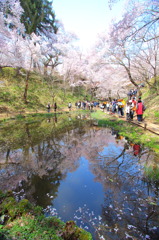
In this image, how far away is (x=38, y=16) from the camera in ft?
85.9

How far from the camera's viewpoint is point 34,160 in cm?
643

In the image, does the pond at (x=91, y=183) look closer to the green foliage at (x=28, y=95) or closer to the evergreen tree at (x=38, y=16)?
the green foliage at (x=28, y=95)

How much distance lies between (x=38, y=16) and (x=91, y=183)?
31895 mm

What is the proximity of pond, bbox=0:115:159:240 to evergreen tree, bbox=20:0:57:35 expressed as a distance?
84.9ft

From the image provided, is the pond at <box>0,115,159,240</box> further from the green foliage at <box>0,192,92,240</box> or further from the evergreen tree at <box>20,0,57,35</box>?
the evergreen tree at <box>20,0,57,35</box>

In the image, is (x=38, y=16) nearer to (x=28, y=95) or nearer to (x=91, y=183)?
(x=28, y=95)

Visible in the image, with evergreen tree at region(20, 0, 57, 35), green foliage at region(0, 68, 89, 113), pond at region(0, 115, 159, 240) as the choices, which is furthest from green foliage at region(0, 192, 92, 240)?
evergreen tree at region(20, 0, 57, 35)

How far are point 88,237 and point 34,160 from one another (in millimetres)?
4617

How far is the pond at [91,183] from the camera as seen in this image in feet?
10.6

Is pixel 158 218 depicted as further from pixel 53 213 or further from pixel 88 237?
pixel 53 213

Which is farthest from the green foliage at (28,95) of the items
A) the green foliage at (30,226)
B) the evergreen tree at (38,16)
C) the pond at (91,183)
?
the green foliage at (30,226)

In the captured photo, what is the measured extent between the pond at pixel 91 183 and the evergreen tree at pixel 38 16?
25877 millimetres

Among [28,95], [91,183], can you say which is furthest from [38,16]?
[91,183]

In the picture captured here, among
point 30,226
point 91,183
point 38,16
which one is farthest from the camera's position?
point 38,16
